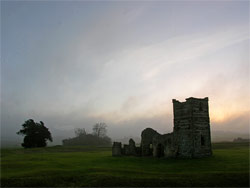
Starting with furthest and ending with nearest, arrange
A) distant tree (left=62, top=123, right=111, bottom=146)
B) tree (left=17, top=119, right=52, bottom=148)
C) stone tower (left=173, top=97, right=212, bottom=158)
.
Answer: distant tree (left=62, top=123, right=111, bottom=146)
tree (left=17, top=119, right=52, bottom=148)
stone tower (left=173, top=97, right=212, bottom=158)

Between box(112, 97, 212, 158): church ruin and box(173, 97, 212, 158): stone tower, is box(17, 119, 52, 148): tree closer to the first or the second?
box(112, 97, 212, 158): church ruin

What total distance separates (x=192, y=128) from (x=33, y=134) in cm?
5374

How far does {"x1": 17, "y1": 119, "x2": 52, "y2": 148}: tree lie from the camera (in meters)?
76.2

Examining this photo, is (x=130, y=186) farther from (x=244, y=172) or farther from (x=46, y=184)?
(x=244, y=172)

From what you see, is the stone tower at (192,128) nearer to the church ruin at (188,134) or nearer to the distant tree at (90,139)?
the church ruin at (188,134)

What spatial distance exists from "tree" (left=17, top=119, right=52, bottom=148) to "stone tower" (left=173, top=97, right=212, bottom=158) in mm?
50248

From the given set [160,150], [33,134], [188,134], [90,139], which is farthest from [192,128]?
[90,139]

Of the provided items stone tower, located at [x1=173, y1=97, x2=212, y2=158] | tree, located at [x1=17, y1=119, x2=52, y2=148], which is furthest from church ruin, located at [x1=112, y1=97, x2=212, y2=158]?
tree, located at [x1=17, y1=119, x2=52, y2=148]

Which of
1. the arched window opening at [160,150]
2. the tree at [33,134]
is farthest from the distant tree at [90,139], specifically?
the arched window opening at [160,150]

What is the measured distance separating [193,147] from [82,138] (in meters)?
85.4

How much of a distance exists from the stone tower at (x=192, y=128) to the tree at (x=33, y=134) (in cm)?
5025

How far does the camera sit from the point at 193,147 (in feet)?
123

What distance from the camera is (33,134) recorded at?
77.2m

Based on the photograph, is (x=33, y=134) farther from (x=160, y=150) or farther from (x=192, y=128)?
(x=192, y=128)
